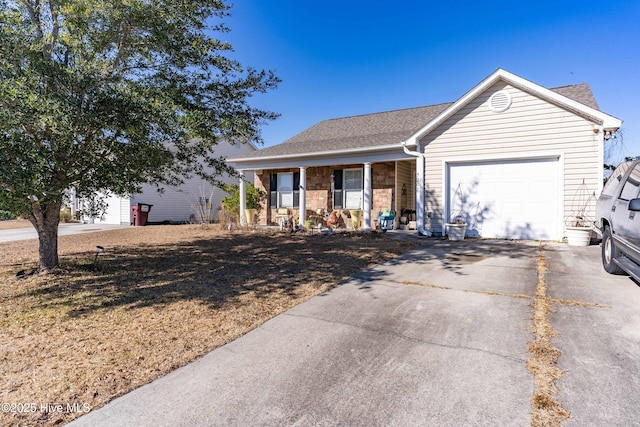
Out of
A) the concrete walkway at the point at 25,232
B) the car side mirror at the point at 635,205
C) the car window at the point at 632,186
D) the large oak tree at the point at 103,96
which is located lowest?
the concrete walkway at the point at 25,232

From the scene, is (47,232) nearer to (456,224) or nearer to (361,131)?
(456,224)

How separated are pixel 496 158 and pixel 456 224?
7.01 ft

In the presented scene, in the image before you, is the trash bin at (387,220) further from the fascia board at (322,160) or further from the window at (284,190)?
the window at (284,190)

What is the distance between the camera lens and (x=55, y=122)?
4.07 m

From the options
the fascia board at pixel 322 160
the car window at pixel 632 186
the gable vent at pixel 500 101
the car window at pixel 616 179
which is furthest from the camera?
the fascia board at pixel 322 160

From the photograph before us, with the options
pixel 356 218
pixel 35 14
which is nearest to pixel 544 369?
pixel 35 14

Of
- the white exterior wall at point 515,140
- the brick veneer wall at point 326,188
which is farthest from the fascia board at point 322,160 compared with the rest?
the white exterior wall at point 515,140

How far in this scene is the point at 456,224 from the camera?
936 centimetres

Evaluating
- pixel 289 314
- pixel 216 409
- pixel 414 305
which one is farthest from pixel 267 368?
pixel 414 305

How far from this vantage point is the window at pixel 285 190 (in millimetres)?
14727

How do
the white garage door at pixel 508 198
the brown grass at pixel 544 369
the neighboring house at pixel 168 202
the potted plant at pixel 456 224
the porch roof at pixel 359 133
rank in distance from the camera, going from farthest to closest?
the neighboring house at pixel 168 202
the porch roof at pixel 359 133
the potted plant at pixel 456 224
the white garage door at pixel 508 198
the brown grass at pixel 544 369

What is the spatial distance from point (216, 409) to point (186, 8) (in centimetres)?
621

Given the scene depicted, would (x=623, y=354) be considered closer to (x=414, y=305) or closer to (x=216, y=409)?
(x=414, y=305)

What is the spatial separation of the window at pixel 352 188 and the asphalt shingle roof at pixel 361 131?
1.32m
